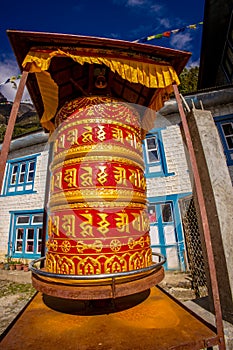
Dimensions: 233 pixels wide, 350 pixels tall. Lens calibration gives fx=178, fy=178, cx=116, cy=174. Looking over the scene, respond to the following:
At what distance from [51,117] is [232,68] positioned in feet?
36.0

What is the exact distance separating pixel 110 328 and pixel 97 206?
1.21m

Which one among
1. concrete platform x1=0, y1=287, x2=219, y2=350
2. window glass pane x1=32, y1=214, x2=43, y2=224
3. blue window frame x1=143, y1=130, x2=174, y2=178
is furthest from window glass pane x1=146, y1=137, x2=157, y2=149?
concrete platform x1=0, y1=287, x2=219, y2=350

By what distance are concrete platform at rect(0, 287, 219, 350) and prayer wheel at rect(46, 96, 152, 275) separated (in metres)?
0.44

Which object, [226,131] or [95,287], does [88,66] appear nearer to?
[95,287]

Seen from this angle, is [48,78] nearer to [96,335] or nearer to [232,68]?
[96,335]

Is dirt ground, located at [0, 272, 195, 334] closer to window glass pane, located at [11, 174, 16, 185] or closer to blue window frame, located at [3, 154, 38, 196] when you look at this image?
blue window frame, located at [3, 154, 38, 196]

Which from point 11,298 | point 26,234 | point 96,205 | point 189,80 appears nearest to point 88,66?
point 96,205

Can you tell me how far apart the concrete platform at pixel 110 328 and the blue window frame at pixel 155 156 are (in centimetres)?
764

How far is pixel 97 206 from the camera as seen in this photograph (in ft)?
7.30

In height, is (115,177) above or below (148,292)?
above

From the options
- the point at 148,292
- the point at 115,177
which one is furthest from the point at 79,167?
the point at 148,292

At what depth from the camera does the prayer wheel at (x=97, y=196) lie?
2.13m

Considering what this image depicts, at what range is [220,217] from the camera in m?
2.60

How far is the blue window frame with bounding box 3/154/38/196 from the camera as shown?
12082 mm
